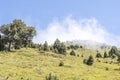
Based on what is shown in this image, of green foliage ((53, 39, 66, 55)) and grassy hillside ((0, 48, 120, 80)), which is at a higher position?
green foliage ((53, 39, 66, 55))

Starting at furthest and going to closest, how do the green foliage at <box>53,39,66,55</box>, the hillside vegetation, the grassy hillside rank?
the green foliage at <box>53,39,66,55</box> < the hillside vegetation < the grassy hillside

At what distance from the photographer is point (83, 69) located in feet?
272

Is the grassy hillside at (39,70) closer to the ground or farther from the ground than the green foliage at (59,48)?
closer to the ground

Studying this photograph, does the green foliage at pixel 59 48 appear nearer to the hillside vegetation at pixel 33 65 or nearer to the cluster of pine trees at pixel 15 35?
the hillside vegetation at pixel 33 65

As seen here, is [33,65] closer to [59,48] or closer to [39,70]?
[39,70]

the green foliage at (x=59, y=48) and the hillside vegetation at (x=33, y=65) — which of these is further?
the green foliage at (x=59, y=48)

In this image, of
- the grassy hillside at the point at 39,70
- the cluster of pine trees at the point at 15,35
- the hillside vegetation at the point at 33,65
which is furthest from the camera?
the cluster of pine trees at the point at 15,35

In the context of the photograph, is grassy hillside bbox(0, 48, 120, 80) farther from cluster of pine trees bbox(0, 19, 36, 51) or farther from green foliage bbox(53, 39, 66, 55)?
green foliage bbox(53, 39, 66, 55)

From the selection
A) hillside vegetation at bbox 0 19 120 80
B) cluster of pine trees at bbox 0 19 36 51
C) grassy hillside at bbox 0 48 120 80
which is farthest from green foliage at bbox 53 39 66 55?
grassy hillside at bbox 0 48 120 80

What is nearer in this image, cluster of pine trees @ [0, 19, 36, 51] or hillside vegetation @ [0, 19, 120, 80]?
hillside vegetation @ [0, 19, 120, 80]

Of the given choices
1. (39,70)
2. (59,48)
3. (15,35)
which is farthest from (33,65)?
(59,48)

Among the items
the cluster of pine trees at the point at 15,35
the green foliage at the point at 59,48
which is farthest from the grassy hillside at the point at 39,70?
the green foliage at the point at 59,48

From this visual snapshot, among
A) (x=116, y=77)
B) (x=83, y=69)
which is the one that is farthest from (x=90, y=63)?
(x=116, y=77)

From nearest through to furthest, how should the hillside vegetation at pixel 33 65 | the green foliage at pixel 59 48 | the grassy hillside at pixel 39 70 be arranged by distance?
the grassy hillside at pixel 39 70
the hillside vegetation at pixel 33 65
the green foliage at pixel 59 48
